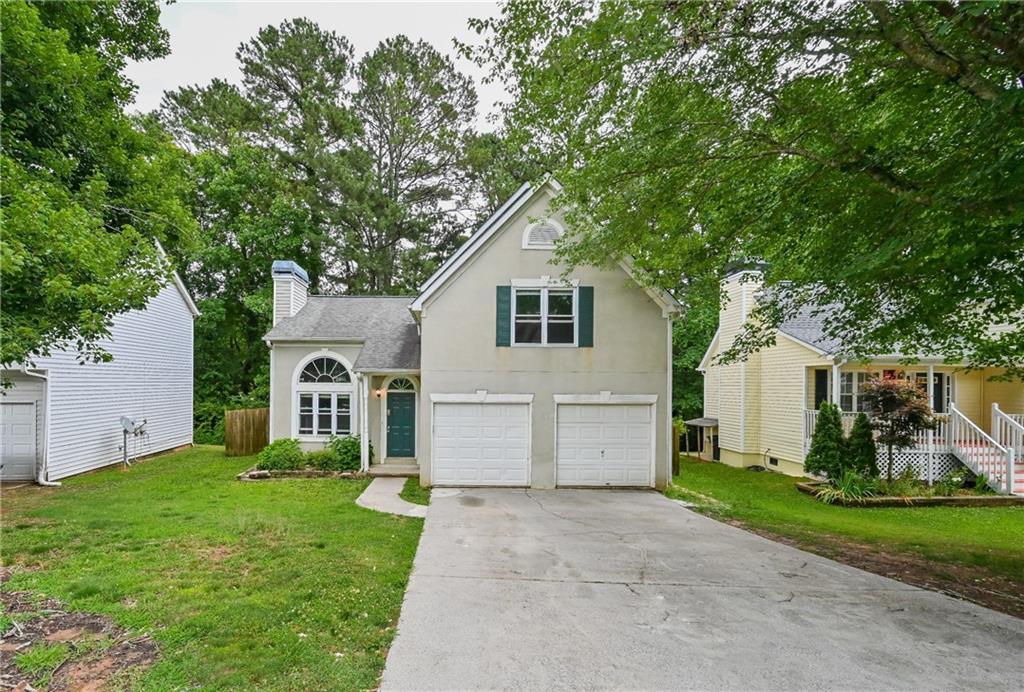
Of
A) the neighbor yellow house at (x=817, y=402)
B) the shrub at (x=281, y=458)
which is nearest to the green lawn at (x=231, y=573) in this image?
the shrub at (x=281, y=458)

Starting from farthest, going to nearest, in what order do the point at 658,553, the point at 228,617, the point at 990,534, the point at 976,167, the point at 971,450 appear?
the point at 971,450 → the point at 990,534 → the point at 658,553 → the point at 976,167 → the point at 228,617

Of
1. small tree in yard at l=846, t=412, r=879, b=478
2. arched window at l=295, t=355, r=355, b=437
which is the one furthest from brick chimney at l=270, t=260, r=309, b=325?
small tree in yard at l=846, t=412, r=879, b=478

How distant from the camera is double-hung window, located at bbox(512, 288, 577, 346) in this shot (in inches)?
433

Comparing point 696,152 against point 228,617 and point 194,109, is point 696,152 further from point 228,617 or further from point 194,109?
point 194,109

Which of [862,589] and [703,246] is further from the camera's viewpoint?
[703,246]

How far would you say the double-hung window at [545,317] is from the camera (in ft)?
36.1

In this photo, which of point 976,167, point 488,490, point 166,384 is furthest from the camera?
point 166,384

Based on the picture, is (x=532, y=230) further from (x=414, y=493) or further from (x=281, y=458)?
(x=281, y=458)

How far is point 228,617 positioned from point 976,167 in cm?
859

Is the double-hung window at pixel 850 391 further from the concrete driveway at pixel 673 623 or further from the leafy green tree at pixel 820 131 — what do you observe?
the concrete driveway at pixel 673 623

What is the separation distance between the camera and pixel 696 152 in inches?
268

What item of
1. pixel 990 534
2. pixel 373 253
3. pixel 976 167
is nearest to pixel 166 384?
pixel 373 253

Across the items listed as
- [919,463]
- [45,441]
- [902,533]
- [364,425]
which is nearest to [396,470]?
[364,425]

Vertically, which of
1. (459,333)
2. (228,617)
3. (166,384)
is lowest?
(228,617)
